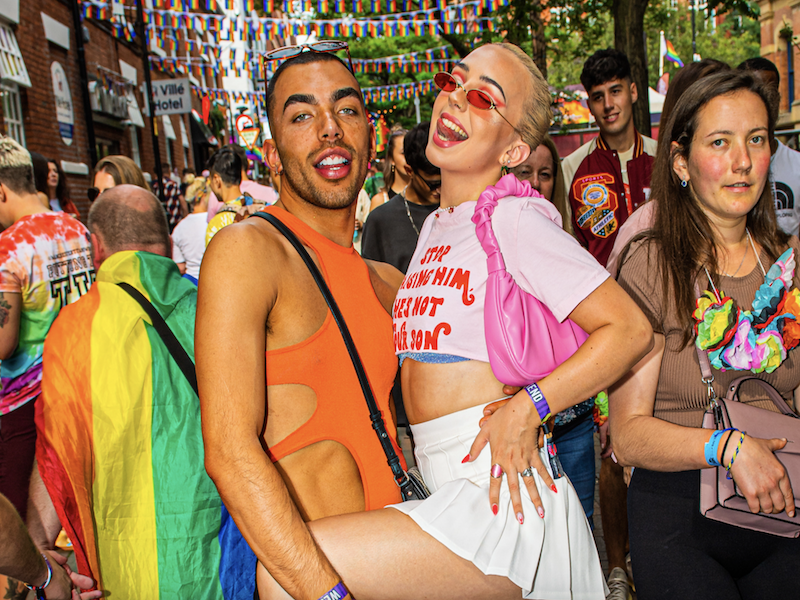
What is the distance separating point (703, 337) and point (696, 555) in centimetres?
69

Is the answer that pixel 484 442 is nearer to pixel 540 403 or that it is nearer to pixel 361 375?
pixel 540 403

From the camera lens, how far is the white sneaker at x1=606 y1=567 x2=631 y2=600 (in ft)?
11.9

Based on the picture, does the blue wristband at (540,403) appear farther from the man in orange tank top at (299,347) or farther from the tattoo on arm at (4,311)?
the tattoo on arm at (4,311)

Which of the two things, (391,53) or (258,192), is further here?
(391,53)

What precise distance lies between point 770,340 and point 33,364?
12.2ft

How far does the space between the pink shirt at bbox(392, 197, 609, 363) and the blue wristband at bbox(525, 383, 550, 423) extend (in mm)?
178

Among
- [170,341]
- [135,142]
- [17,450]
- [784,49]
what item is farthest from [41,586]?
[784,49]

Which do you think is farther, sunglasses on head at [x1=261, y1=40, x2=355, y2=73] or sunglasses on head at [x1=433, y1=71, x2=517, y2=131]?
sunglasses on head at [x1=261, y1=40, x2=355, y2=73]

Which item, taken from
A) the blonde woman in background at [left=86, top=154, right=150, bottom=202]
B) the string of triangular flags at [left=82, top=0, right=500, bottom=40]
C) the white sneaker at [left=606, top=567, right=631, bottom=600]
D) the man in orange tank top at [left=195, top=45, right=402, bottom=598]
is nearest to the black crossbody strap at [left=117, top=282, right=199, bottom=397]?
the man in orange tank top at [left=195, top=45, right=402, bottom=598]

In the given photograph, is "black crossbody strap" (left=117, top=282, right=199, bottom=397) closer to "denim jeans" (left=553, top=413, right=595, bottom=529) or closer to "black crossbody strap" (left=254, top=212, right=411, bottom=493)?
"black crossbody strap" (left=254, top=212, right=411, bottom=493)

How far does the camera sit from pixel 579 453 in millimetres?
3113

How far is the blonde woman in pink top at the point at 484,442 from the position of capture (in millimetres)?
1755

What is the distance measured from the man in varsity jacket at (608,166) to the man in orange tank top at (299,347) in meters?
2.77

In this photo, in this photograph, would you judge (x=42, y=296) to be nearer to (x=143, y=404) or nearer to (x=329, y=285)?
(x=143, y=404)
